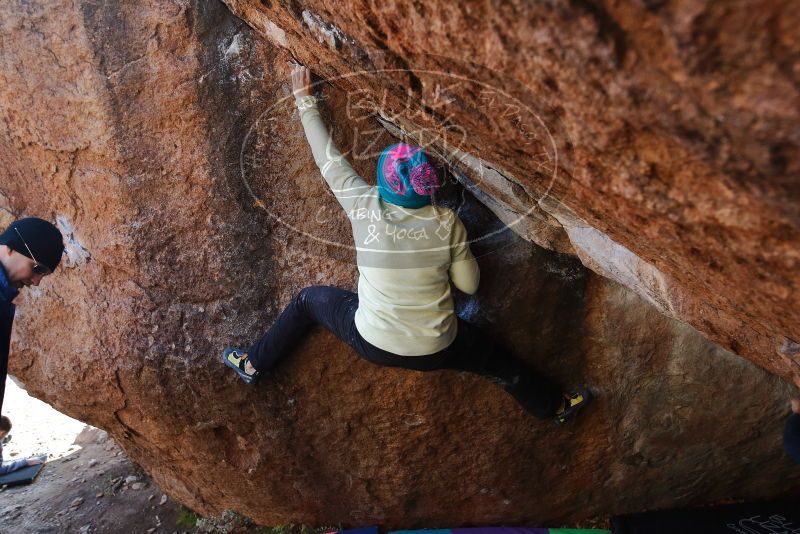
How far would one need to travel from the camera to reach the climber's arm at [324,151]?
7.44ft

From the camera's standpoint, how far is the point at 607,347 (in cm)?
293

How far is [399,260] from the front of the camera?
7.36 ft

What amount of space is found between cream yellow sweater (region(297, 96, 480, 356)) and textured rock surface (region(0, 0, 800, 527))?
9.4 inches

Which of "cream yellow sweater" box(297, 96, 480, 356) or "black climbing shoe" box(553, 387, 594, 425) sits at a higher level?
"cream yellow sweater" box(297, 96, 480, 356)

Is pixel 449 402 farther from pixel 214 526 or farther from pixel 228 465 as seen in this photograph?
pixel 214 526

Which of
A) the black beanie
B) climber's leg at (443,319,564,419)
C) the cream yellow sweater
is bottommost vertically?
climber's leg at (443,319,564,419)

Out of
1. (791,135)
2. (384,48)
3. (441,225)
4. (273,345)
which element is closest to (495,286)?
(441,225)

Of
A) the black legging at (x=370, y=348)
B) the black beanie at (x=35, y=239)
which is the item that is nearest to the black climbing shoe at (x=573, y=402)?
the black legging at (x=370, y=348)

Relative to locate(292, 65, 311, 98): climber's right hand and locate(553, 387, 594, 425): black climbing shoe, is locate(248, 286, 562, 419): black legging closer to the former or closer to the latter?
locate(553, 387, 594, 425): black climbing shoe

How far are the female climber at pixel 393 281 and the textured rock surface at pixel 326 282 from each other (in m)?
0.14

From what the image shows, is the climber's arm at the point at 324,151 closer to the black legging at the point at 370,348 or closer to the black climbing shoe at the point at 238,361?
the black legging at the point at 370,348

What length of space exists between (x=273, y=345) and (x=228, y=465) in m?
0.91

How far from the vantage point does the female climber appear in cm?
221

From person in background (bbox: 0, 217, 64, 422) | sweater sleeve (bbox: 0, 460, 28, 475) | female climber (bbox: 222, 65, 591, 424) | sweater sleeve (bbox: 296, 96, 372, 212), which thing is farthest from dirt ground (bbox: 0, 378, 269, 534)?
sweater sleeve (bbox: 296, 96, 372, 212)
